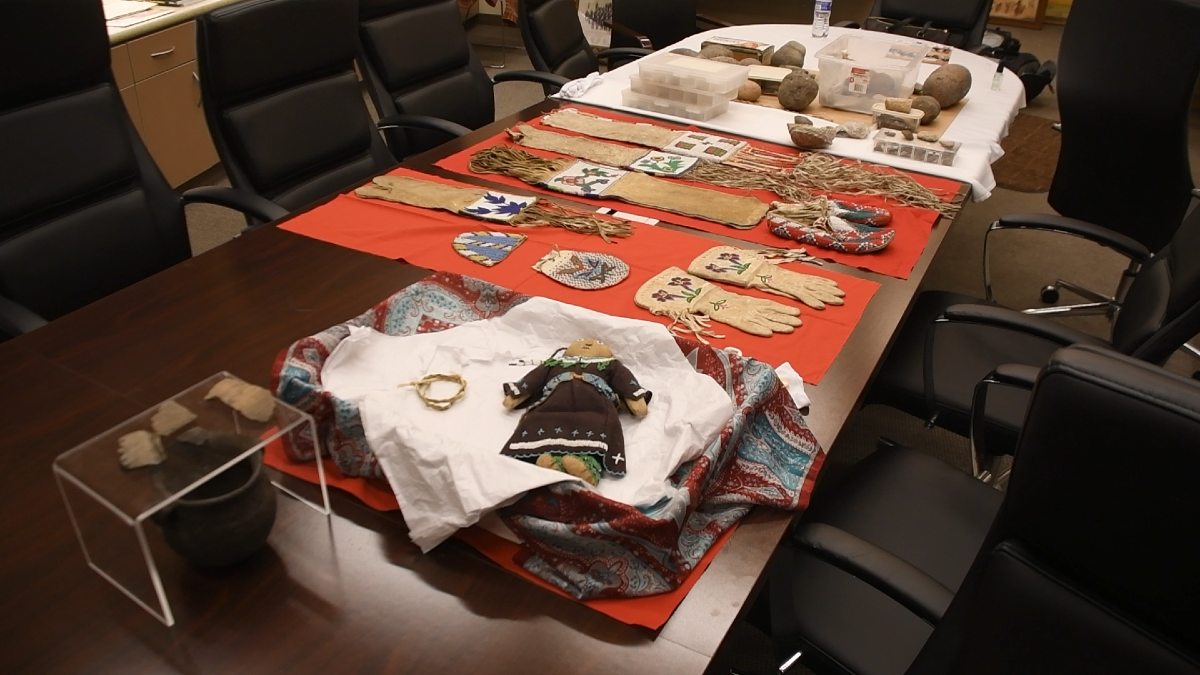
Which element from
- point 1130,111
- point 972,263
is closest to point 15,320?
point 1130,111

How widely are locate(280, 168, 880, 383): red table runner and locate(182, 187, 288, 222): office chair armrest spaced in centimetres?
10

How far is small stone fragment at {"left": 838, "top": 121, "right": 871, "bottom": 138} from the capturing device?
2350 mm

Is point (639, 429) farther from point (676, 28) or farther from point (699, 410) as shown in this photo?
point (676, 28)

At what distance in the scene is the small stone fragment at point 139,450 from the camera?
868 mm

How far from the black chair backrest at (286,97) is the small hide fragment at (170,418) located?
121 cm

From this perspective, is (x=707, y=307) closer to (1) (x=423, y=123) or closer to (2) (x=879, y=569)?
(2) (x=879, y=569)

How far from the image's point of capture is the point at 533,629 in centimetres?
87

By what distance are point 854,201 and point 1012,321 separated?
545 mm

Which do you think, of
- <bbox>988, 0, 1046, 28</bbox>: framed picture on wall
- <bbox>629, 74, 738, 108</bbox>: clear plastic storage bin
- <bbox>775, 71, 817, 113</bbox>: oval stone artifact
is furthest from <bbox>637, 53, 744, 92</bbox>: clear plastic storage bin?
<bbox>988, 0, 1046, 28</bbox>: framed picture on wall

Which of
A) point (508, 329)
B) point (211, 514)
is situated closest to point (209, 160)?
point (508, 329)

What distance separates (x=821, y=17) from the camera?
131 inches

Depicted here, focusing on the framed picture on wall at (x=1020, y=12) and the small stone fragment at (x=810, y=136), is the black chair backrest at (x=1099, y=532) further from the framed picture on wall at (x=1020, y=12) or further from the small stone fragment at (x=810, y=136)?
the framed picture on wall at (x=1020, y=12)

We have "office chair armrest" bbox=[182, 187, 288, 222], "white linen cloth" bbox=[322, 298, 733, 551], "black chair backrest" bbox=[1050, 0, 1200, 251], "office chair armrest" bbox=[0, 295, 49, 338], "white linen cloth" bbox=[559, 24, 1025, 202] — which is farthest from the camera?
"white linen cloth" bbox=[559, 24, 1025, 202]

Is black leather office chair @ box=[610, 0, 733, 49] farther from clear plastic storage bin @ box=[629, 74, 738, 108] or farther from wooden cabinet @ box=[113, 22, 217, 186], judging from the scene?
wooden cabinet @ box=[113, 22, 217, 186]
